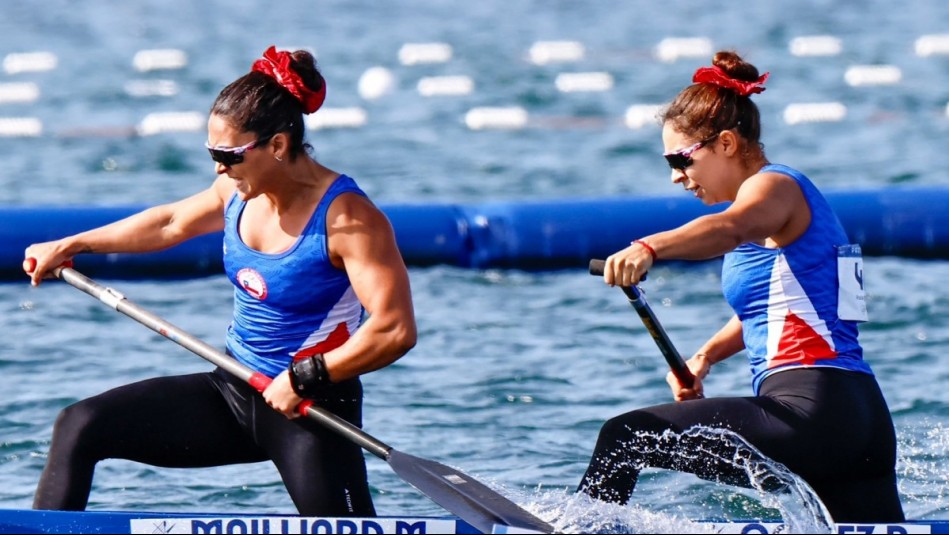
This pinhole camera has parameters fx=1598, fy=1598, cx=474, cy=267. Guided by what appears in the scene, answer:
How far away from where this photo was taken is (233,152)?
3477 mm

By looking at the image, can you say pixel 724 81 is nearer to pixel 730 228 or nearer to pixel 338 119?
pixel 730 228

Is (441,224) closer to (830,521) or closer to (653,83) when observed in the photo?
(830,521)

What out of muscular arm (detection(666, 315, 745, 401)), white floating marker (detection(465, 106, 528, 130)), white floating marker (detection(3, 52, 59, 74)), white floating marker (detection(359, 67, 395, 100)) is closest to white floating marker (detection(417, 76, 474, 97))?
white floating marker (detection(359, 67, 395, 100))

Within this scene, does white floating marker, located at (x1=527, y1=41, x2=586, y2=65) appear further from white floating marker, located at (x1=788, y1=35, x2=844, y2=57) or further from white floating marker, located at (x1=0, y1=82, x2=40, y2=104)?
white floating marker, located at (x1=0, y1=82, x2=40, y2=104)

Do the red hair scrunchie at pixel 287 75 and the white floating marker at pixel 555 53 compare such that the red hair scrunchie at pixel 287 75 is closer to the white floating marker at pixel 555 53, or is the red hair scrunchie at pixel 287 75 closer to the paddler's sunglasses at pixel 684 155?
the paddler's sunglasses at pixel 684 155

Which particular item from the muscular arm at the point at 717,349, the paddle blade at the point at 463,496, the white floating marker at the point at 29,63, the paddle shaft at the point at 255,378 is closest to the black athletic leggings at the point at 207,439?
the paddle shaft at the point at 255,378

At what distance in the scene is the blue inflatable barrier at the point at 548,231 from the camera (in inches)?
308

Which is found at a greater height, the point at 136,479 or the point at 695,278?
the point at 695,278

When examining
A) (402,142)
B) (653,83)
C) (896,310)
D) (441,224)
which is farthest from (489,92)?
(896,310)

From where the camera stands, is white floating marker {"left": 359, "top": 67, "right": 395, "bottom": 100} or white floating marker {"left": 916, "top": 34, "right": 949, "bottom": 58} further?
white floating marker {"left": 916, "top": 34, "right": 949, "bottom": 58}

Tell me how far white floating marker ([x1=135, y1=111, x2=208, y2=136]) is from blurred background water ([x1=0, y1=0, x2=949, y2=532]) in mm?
52

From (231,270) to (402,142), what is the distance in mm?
8534

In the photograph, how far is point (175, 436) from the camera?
360cm

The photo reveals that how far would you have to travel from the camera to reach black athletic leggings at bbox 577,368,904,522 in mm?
3389
